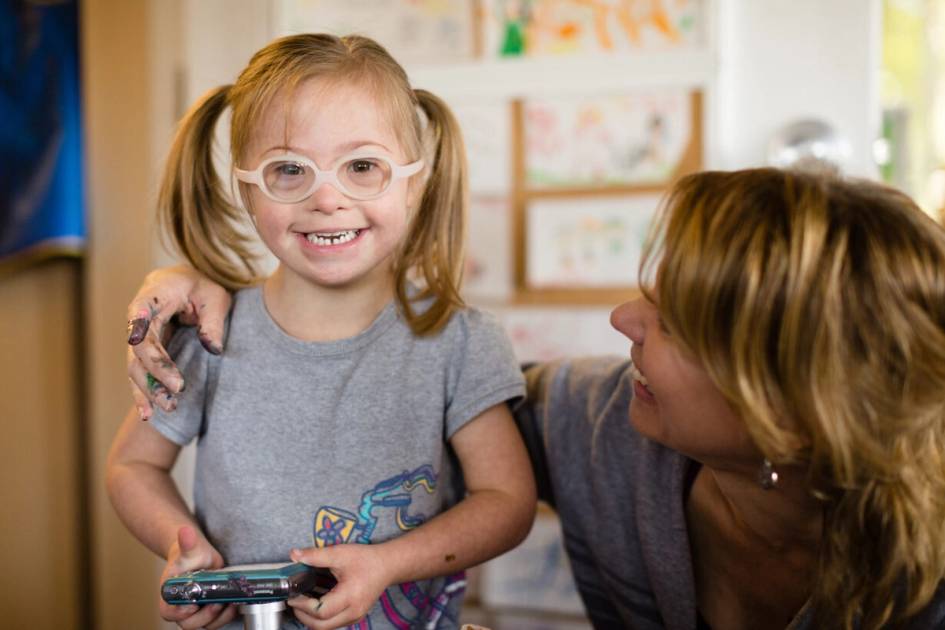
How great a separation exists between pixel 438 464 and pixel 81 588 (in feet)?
5.77

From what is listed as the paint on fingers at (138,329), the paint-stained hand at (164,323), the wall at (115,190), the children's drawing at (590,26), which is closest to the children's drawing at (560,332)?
the children's drawing at (590,26)

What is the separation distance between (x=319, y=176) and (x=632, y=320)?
367 millimetres

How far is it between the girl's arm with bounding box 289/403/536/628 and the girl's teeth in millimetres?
263

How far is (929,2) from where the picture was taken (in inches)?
91.7

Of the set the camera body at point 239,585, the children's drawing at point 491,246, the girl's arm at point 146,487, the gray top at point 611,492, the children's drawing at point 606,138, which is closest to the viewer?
the camera body at point 239,585

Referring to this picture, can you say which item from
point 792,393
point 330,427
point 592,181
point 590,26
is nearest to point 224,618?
point 330,427

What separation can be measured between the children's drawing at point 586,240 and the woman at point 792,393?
122 centimetres

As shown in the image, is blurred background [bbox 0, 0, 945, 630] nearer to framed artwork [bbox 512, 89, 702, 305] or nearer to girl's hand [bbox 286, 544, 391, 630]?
framed artwork [bbox 512, 89, 702, 305]

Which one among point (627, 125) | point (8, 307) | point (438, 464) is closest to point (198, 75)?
point (8, 307)

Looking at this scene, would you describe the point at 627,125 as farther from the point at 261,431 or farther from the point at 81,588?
the point at 81,588

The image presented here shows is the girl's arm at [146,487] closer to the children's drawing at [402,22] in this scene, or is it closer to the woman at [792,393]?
the woman at [792,393]

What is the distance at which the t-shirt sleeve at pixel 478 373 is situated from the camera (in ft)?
3.44

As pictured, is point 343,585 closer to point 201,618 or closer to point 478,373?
point 201,618

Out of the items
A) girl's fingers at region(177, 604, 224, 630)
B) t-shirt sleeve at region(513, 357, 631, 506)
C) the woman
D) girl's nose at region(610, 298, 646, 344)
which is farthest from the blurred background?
girl's fingers at region(177, 604, 224, 630)
